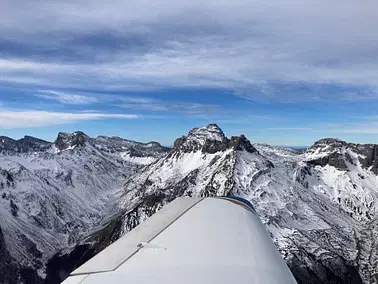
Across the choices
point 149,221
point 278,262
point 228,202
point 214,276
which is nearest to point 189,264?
point 214,276

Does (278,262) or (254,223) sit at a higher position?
(254,223)

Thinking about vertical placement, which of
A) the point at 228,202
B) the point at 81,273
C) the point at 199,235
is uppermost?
the point at 228,202

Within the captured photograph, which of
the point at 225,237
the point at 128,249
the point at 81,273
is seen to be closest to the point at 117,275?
the point at 81,273

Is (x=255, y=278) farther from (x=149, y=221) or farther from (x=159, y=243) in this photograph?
(x=149, y=221)

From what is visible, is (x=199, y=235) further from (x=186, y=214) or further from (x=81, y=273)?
(x=81, y=273)

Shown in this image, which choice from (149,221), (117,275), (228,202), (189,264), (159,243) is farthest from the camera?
(228,202)

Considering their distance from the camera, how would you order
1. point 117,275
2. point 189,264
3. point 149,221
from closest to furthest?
point 117,275 → point 189,264 → point 149,221

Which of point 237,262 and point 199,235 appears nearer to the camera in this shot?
point 237,262
